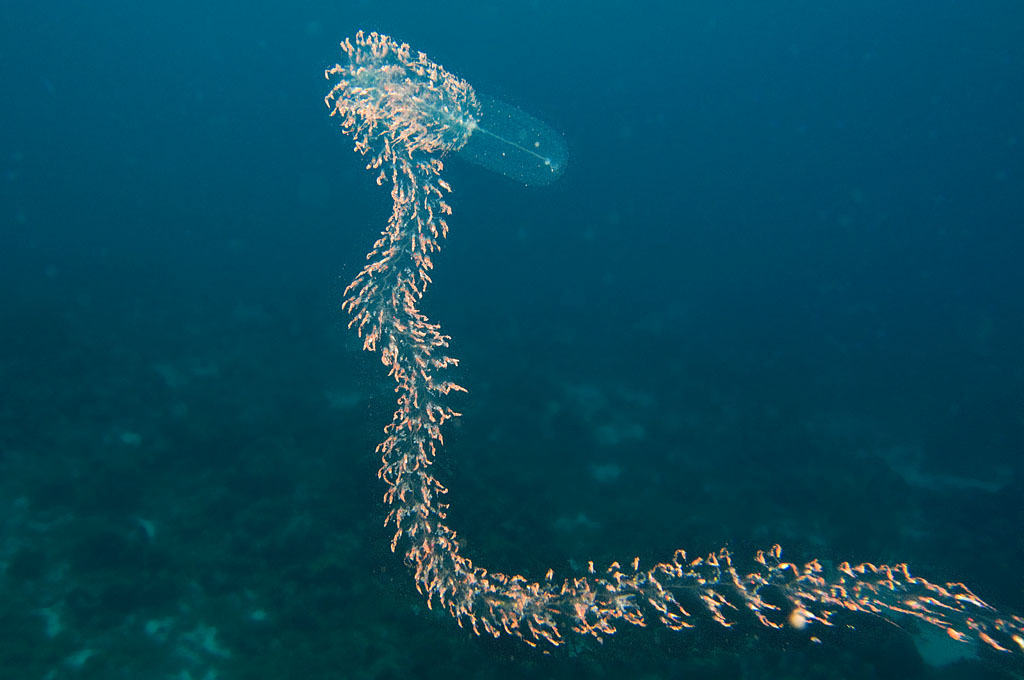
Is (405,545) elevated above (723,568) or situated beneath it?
elevated above

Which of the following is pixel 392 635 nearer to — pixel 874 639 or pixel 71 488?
pixel 71 488

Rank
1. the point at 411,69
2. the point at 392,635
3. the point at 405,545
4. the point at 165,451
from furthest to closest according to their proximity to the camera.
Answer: the point at 411,69 → the point at 165,451 → the point at 405,545 → the point at 392,635

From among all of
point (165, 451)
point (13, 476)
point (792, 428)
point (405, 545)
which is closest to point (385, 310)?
point (405, 545)

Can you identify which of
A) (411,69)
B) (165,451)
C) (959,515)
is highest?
(411,69)

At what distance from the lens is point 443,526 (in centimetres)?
781

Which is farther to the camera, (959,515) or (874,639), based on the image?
(959,515)

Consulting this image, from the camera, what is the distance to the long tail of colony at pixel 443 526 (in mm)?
7477

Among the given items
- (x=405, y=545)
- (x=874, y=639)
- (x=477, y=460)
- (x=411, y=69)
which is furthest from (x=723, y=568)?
(x=411, y=69)

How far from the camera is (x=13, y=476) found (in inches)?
313

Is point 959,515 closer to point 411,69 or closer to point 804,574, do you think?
point 804,574

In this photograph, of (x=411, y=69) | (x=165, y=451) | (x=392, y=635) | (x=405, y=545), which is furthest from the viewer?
(x=411, y=69)

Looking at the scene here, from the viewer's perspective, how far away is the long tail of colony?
748 centimetres

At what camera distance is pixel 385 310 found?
27.4ft

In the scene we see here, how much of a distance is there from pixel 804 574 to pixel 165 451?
11036 mm
